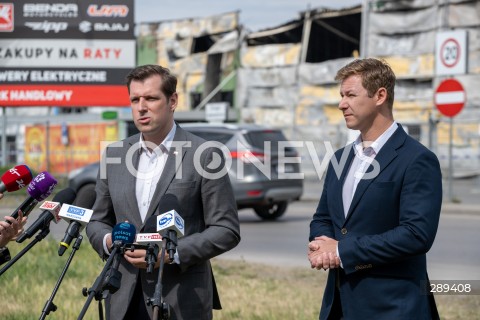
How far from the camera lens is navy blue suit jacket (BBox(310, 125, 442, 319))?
4.32m

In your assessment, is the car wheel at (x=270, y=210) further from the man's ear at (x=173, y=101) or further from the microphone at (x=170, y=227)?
the microphone at (x=170, y=227)

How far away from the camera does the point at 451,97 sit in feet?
73.2

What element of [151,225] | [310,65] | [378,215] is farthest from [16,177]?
[310,65]

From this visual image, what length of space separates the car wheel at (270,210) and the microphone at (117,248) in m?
14.9

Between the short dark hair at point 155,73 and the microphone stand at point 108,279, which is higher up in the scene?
the short dark hair at point 155,73

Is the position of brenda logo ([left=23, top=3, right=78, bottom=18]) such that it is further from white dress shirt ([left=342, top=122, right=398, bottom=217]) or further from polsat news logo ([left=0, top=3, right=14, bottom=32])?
white dress shirt ([left=342, top=122, right=398, bottom=217])

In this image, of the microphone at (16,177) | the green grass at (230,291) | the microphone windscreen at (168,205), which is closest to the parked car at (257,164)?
the green grass at (230,291)

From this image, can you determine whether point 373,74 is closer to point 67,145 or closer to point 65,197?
point 65,197

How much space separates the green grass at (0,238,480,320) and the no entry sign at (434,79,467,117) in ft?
37.2

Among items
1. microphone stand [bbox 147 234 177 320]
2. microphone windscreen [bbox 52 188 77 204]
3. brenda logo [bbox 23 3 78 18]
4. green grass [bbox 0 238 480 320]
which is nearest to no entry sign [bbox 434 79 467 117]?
brenda logo [bbox 23 3 78 18]

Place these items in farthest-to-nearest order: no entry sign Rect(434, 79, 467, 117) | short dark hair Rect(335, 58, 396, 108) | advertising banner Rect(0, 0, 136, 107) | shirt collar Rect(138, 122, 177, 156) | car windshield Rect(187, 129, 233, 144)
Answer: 1. advertising banner Rect(0, 0, 136, 107)
2. no entry sign Rect(434, 79, 467, 117)
3. car windshield Rect(187, 129, 233, 144)
4. shirt collar Rect(138, 122, 177, 156)
5. short dark hair Rect(335, 58, 396, 108)

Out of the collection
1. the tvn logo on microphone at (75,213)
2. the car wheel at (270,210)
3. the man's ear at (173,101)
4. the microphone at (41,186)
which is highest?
the man's ear at (173,101)

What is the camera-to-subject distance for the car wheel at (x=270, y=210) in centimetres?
1896

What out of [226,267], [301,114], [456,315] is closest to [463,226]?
[226,267]
